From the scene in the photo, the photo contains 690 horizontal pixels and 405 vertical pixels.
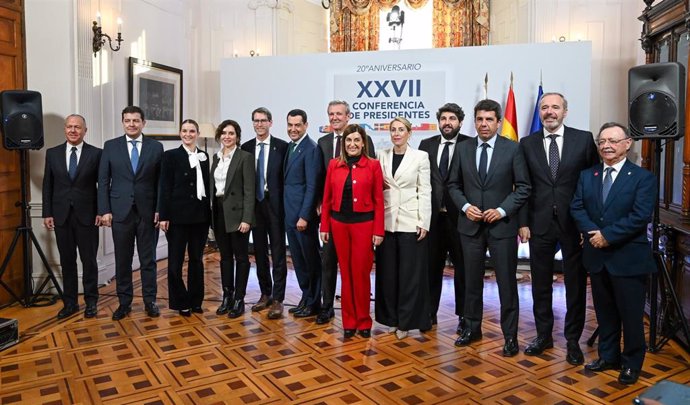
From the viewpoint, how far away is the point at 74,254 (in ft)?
15.3

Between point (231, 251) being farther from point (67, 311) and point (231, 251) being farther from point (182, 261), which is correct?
point (67, 311)

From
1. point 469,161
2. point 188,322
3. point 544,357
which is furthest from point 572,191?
point 188,322

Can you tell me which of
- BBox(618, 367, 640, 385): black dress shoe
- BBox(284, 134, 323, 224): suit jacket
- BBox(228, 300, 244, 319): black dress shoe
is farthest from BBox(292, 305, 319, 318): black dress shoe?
BBox(618, 367, 640, 385): black dress shoe

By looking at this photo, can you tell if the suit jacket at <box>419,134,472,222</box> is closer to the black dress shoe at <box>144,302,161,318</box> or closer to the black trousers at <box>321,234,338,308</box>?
the black trousers at <box>321,234,338,308</box>

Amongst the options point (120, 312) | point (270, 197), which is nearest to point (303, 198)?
point (270, 197)

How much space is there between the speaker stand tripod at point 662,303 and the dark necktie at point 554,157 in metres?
0.56

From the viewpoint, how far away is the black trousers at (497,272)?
3730 millimetres

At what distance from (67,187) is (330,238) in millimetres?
2100

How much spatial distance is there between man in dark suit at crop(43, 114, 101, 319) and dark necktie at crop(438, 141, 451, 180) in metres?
2.60

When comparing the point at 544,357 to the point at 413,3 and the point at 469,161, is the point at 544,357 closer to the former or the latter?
the point at 469,161

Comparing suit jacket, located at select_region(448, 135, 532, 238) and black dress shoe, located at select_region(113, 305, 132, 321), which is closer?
suit jacket, located at select_region(448, 135, 532, 238)

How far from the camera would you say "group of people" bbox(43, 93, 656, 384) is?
11.1ft

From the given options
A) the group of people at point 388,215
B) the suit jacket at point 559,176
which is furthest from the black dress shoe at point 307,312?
the suit jacket at point 559,176

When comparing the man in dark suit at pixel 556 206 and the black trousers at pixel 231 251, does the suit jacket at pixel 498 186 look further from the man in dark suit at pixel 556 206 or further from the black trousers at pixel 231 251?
the black trousers at pixel 231 251
